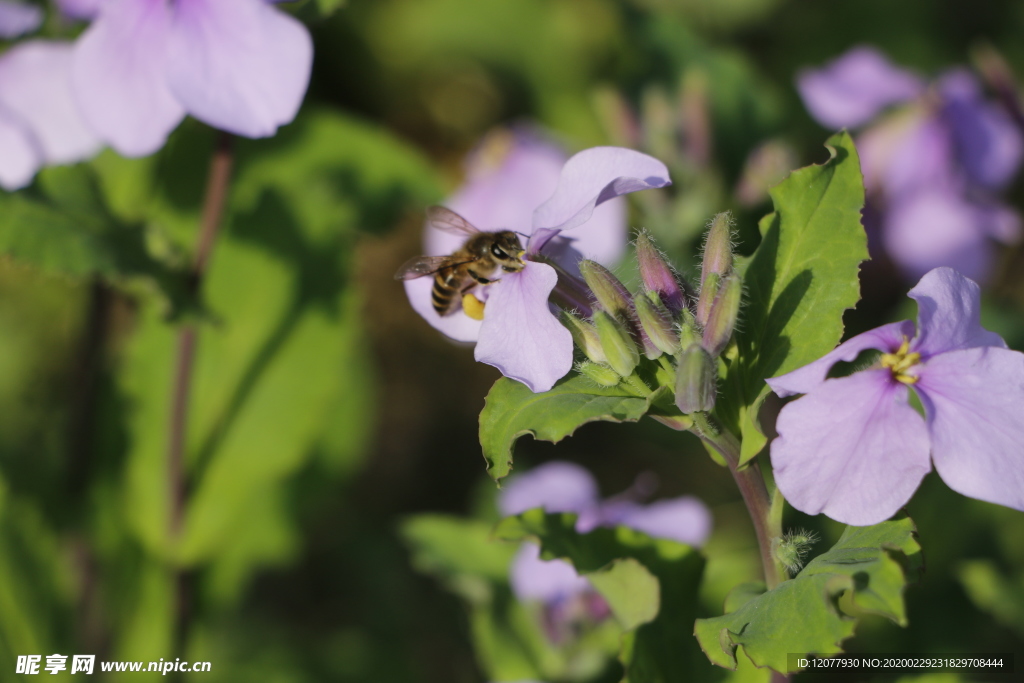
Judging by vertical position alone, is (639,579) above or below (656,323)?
below

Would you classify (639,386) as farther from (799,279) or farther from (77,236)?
(77,236)

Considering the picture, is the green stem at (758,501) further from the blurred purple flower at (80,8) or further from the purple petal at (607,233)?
the blurred purple flower at (80,8)

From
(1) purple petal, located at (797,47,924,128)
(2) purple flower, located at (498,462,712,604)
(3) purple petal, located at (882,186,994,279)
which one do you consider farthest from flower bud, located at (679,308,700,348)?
(3) purple petal, located at (882,186,994,279)

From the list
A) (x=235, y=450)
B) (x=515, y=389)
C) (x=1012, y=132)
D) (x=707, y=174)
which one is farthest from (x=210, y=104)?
(x=1012, y=132)

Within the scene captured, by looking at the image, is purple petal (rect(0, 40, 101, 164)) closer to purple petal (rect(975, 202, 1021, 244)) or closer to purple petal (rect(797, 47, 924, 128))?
purple petal (rect(797, 47, 924, 128))

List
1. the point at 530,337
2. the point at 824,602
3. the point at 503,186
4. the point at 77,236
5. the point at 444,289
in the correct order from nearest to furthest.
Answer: the point at 824,602
the point at 530,337
the point at 444,289
the point at 77,236
the point at 503,186

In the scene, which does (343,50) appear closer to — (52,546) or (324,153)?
(324,153)

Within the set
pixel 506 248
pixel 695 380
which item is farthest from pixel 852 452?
pixel 506 248

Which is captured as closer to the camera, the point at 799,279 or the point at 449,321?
the point at 799,279
